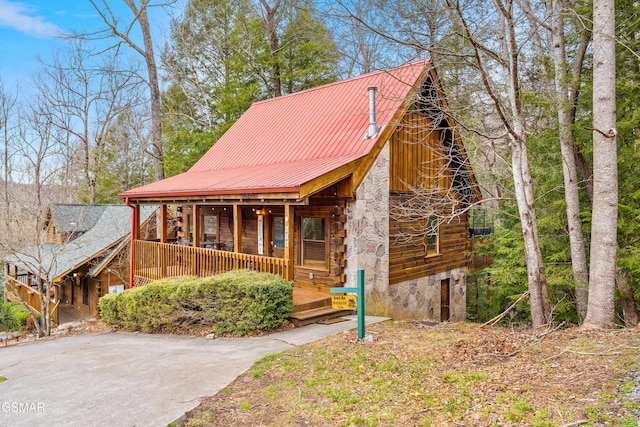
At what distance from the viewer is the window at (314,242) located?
10.5 metres

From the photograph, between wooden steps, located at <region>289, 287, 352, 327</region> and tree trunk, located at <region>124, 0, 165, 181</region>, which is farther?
tree trunk, located at <region>124, 0, 165, 181</region>

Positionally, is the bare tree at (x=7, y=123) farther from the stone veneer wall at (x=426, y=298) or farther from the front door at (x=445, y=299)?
the front door at (x=445, y=299)

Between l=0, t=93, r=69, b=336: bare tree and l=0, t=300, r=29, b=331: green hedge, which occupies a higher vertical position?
l=0, t=93, r=69, b=336: bare tree

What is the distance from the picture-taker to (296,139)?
485 inches

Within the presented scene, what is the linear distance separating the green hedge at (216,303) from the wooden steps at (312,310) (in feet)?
1.05

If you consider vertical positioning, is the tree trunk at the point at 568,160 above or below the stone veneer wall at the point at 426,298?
above

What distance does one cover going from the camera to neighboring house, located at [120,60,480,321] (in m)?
9.33

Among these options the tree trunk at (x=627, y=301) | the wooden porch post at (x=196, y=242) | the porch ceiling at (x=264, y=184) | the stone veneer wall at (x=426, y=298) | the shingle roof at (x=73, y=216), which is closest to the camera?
the porch ceiling at (x=264, y=184)

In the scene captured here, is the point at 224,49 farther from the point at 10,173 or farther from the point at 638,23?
the point at 638,23

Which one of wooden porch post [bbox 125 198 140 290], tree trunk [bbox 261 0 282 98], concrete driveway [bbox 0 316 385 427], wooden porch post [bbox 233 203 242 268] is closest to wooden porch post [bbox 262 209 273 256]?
wooden porch post [bbox 233 203 242 268]

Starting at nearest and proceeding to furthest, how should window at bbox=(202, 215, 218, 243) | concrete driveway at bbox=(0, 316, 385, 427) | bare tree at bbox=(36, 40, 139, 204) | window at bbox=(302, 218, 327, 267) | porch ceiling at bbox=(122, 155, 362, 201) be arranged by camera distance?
1. concrete driveway at bbox=(0, 316, 385, 427)
2. porch ceiling at bbox=(122, 155, 362, 201)
3. window at bbox=(302, 218, 327, 267)
4. window at bbox=(202, 215, 218, 243)
5. bare tree at bbox=(36, 40, 139, 204)

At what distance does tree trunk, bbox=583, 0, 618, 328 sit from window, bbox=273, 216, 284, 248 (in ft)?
24.8

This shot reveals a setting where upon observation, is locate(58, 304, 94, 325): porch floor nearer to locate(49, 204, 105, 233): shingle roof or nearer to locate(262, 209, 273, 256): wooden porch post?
locate(49, 204, 105, 233): shingle roof

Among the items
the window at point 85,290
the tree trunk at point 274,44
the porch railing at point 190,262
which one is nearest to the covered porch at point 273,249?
the porch railing at point 190,262
